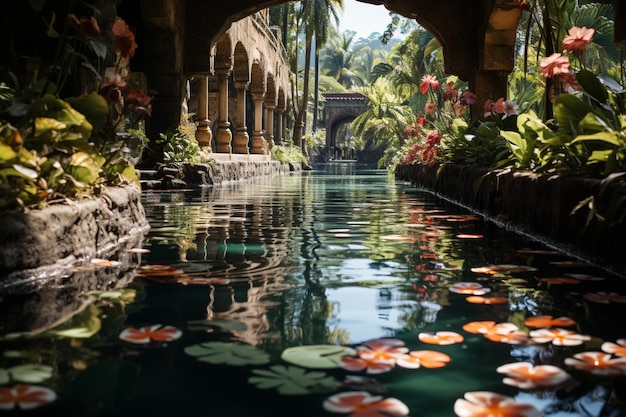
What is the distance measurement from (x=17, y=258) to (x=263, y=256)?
1351mm

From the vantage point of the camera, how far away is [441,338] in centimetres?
212

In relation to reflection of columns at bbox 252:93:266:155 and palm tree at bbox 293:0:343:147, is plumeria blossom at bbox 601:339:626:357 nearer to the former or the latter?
reflection of columns at bbox 252:93:266:155

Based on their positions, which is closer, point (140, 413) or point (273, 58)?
point (140, 413)

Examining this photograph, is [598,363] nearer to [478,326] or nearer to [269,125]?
[478,326]

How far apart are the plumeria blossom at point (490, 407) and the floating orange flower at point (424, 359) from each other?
0.24m

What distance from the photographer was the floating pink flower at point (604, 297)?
8.73 ft

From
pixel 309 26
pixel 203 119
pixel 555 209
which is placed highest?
pixel 309 26

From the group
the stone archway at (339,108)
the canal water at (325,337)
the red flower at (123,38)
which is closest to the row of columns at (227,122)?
the red flower at (123,38)

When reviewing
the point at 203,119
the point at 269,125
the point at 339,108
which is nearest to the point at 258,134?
the point at 269,125

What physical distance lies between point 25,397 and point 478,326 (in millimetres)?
1373

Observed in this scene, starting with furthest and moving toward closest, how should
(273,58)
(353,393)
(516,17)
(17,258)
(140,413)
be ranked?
1. (273,58)
2. (516,17)
3. (17,258)
4. (353,393)
5. (140,413)

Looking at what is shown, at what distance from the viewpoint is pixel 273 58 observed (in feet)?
74.8

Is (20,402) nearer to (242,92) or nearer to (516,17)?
(516,17)

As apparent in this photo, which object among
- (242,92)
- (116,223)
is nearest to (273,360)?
(116,223)
